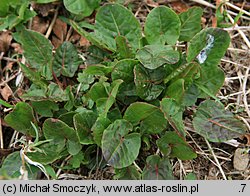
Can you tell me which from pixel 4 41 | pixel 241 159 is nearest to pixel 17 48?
pixel 4 41

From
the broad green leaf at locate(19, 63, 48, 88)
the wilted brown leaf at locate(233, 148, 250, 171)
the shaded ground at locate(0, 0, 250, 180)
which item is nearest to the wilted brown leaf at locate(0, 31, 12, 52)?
the shaded ground at locate(0, 0, 250, 180)

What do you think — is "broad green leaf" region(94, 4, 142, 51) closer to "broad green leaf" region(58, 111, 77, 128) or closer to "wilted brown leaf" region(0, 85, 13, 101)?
"broad green leaf" region(58, 111, 77, 128)

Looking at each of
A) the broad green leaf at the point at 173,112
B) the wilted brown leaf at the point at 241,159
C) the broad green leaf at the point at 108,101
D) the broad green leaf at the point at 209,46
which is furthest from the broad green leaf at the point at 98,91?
the wilted brown leaf at the point at 241,159

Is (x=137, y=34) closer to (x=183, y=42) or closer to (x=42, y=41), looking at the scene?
(x=183, y=42)

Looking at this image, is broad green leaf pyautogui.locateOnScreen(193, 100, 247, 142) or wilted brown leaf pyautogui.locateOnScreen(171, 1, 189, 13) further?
wilted brown leaf pyautogui.locateOnScreen(171, 1, 189, 13)

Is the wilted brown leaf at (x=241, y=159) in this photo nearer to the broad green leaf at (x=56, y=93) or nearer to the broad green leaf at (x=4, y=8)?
the broad green leaf at (x=56, y=93)
